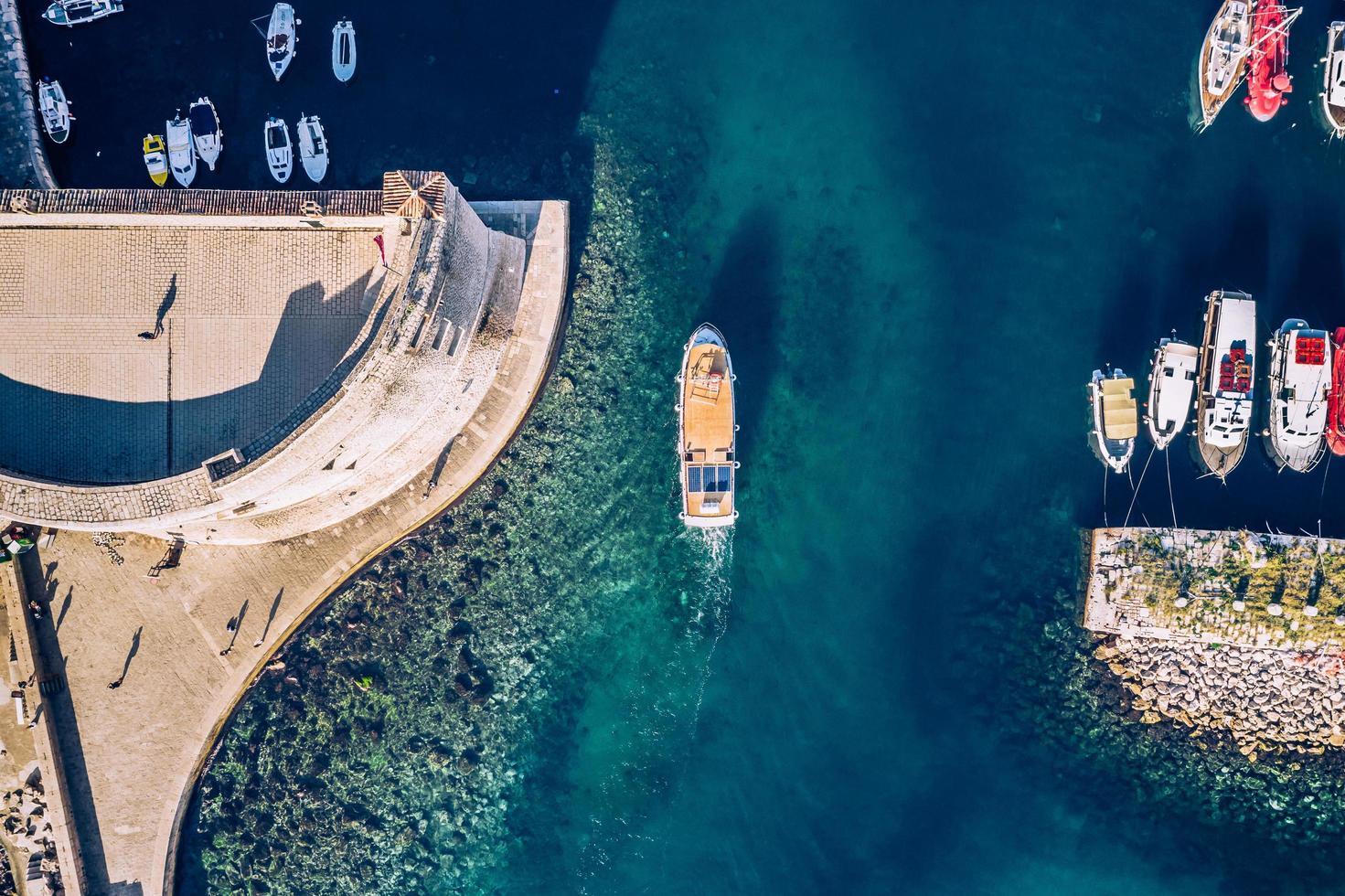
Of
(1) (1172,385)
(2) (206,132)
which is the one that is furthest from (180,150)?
(1) (1172,385)

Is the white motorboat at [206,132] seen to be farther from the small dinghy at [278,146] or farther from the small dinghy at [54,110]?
the small dinghy at [54,110]

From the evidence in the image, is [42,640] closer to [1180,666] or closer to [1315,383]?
[1180,666]

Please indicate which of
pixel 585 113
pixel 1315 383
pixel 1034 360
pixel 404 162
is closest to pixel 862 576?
pixel 1034 360

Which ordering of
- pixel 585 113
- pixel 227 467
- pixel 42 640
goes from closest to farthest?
pixel 227 467, pixel 42 640, pixel 585 113

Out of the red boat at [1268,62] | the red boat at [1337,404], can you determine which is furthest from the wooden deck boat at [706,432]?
the red boat at [1268,62]

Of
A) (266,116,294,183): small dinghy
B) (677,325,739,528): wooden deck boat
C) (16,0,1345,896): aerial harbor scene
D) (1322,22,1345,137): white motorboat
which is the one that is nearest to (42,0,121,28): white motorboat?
(16,0,1345,896): aerial harbor scene

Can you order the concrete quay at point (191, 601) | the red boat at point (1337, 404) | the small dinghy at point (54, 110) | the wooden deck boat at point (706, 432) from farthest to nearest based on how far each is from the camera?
1. the red boat at point (1337, 404)
2. the small dinghy at point (54, 110)
3. the wooden deck boat at point (706, 432)
4. the concrete quay at point (191, 601)

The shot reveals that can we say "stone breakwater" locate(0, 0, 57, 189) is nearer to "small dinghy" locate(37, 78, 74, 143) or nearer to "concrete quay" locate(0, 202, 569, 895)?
"small dinghy" locate(37, 78, 74, 143)
